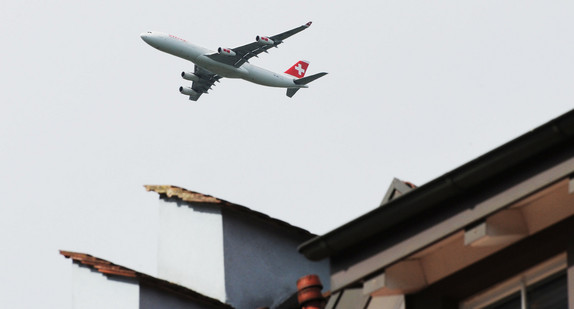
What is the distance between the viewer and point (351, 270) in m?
5.71

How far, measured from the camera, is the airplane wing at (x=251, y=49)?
2243 inches

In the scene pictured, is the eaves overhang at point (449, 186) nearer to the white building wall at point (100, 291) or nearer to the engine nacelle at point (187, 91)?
the white building wall at point (100, 291)

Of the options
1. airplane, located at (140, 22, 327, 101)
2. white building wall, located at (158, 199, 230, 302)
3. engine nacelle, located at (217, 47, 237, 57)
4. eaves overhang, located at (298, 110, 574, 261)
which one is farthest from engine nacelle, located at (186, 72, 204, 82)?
eaves overhang, located at (298, 110, 574, 261)

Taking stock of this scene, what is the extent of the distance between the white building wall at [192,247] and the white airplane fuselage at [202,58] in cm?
4668

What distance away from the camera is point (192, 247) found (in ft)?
32.3

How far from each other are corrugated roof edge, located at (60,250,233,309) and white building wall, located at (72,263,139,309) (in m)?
0.05

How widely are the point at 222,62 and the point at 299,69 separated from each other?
53.9 ft

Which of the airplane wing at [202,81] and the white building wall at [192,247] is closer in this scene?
the white building wall at [192,247]

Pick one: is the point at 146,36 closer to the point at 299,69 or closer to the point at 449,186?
the point at 299,69

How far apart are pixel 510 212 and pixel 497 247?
10.8 inches

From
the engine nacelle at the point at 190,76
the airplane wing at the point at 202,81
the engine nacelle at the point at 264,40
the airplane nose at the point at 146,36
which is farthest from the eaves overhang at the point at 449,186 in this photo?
the engine nacelle at the point at 190,76

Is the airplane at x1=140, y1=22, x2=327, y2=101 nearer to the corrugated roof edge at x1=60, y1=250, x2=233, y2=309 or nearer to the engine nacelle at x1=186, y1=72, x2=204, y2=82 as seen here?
the engine nacelle at x1=186, y1=72, x2=204, y2=82

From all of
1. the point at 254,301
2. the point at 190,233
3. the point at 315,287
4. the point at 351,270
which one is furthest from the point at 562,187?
the point at 190,233

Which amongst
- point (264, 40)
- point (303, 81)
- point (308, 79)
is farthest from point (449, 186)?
point (303, 81)
